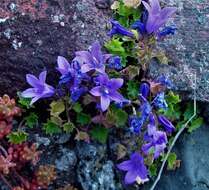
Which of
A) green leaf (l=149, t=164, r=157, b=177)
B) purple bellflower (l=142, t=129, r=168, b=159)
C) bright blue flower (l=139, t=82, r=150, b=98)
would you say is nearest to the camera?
purple bellflower (l=142, t=129, r=168, b=159)

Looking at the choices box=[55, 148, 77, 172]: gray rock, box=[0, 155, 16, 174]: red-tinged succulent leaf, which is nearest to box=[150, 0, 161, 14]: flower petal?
box=[55, 148, 77, 172]: gray rock

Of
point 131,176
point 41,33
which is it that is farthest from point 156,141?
point 41,33

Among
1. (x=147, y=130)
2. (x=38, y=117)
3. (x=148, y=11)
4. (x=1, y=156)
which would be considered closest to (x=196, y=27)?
(x=148, y=11)

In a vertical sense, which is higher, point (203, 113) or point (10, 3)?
point (10, 3)

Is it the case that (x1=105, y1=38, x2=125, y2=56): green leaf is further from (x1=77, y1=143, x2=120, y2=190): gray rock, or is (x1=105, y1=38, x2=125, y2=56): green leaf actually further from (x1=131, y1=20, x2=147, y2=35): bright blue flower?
(x1=77, y1=143, x2=120, y2=190): gray rock

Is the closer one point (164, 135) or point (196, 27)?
point (164, 135)

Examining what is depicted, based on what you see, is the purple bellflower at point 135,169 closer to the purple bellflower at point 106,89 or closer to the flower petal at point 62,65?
the purple bellflower at point 106,89

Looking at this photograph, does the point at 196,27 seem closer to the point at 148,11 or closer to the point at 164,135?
the point at 148,11

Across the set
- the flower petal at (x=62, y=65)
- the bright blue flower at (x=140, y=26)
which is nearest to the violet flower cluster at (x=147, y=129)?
the bright blue flower at (x=140, y=26)
